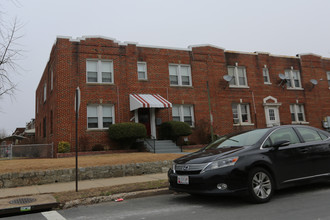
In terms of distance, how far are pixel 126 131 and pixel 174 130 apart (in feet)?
10.0

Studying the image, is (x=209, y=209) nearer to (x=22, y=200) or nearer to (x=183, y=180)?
(x=183, y=180)

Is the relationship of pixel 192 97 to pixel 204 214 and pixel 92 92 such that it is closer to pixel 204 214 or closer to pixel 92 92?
pixel 92 92

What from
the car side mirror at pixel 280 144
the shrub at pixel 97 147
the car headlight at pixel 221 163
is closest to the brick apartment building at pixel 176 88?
the shrub at pixel 97 147

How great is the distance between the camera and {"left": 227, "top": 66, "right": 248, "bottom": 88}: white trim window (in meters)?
21.6

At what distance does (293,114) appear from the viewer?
75.3ft

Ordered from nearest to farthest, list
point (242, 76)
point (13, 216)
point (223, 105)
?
point (13, 216)
point (223, 105)
point (242, 76)

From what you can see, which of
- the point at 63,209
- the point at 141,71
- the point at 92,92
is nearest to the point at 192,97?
the point at 141,71

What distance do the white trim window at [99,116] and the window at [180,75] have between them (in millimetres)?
5017

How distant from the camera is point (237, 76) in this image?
70.9 ft

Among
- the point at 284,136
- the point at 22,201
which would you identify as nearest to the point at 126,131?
the point at 22,201

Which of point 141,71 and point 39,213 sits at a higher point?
point 141,71

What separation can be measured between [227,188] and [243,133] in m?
2.00

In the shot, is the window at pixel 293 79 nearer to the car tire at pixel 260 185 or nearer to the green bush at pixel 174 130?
the green bush at pixel 174 130

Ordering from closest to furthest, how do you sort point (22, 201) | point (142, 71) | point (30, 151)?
1. point (22, 201)
2. point (30, 151)
3. point (142, 71)
